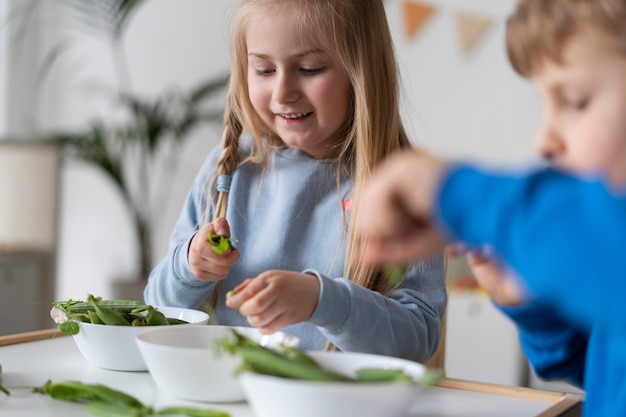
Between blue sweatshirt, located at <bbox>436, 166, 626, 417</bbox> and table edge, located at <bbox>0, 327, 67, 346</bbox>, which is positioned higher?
blue sweatshirt, located at <bbox>436, 166, 626, 417</bbox>

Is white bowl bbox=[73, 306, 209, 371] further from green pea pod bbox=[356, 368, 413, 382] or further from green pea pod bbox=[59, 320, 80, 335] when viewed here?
green pea pod bbox=[356, 368, 413, 382]

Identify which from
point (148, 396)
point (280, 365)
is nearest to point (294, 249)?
point (148, 396)

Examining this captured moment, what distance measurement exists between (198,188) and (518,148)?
242cm

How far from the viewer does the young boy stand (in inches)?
21.5

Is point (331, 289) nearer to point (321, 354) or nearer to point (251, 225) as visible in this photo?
point (321, 354)

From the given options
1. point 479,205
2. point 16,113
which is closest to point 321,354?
point 479,205

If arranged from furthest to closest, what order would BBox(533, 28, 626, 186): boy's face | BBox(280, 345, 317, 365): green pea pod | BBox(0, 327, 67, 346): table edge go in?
BBox(0, 327, 67, 346): table edge → BBox(280, 345, 317, 365): green pea pod → BBox(533, 28, 626, 186): boy's face

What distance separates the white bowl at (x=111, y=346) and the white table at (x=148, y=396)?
0.4 inches

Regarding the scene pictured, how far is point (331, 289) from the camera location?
107 cm

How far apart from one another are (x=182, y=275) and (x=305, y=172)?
29 centimetres

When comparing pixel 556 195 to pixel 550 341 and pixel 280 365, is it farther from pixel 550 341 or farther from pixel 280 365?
pixel 550 341

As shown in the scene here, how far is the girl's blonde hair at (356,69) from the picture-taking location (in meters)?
1.31

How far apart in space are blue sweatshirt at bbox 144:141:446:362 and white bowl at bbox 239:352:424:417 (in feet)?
1.33

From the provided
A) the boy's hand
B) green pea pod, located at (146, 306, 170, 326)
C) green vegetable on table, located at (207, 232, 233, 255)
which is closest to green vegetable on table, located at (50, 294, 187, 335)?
green pea pod, located at (146, 306, 170, 326)
